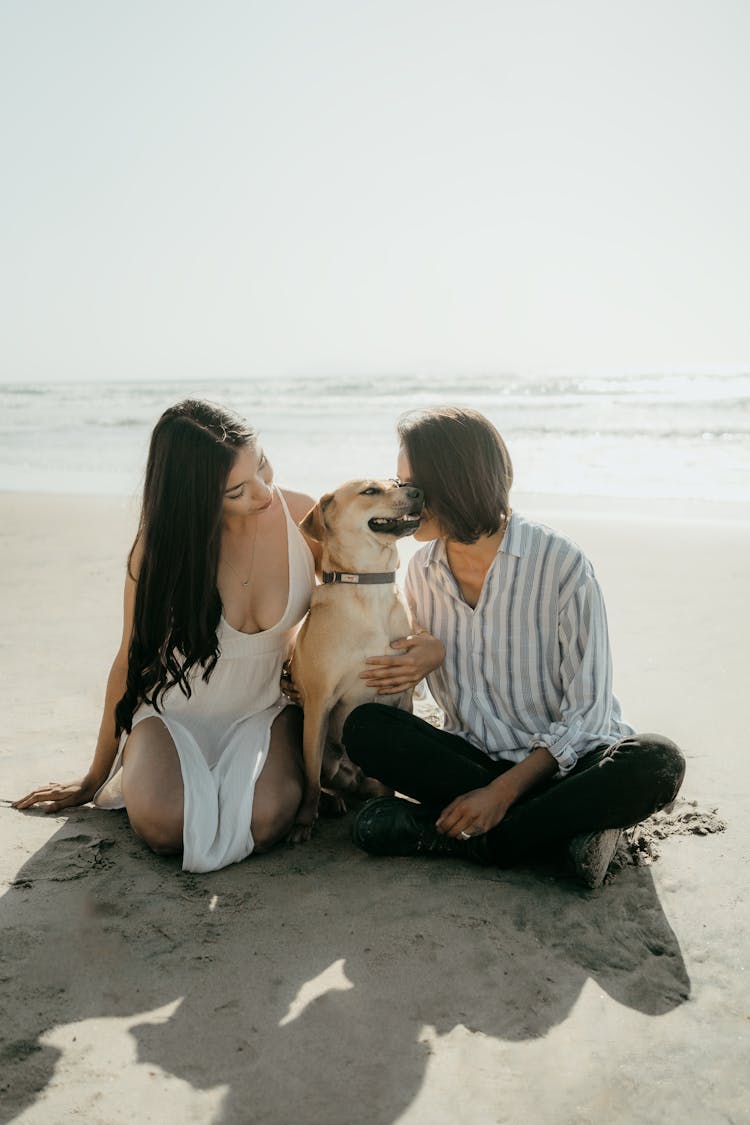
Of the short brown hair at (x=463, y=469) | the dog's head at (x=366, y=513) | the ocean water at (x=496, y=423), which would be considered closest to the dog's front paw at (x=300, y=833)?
the dog's head at (x=366, y=513)

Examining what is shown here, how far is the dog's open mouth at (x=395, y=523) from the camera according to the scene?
3.32 meters

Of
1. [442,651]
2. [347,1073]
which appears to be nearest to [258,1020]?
[347,1073]

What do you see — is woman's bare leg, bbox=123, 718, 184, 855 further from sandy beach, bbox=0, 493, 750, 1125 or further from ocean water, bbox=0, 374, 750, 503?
ocean water, bbox=0, 374, 750, 503

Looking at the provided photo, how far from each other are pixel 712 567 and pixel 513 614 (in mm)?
3871

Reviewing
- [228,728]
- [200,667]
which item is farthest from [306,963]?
[200,667]

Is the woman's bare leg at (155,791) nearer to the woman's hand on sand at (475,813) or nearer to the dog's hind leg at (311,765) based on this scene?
the dog's hind leg at (311,765)

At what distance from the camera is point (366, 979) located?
244 cm

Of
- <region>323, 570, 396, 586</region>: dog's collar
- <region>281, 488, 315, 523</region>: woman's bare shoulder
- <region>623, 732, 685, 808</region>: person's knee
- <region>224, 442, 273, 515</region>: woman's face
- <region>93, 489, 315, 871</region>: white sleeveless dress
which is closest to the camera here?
<region>623, 732, 685, 808</region>: person's knee

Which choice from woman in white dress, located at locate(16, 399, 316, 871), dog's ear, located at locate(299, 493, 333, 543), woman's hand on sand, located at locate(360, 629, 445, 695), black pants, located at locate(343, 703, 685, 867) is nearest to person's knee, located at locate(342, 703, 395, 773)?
black pants, located at locate(343, 703, 685, 867)

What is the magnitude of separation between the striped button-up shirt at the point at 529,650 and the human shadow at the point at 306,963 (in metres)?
0.44

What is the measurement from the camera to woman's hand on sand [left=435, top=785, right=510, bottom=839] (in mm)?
2969

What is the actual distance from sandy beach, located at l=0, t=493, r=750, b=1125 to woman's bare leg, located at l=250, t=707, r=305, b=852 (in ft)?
0.29

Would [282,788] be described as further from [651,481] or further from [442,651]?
[651,481]

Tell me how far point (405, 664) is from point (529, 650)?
409 mm
